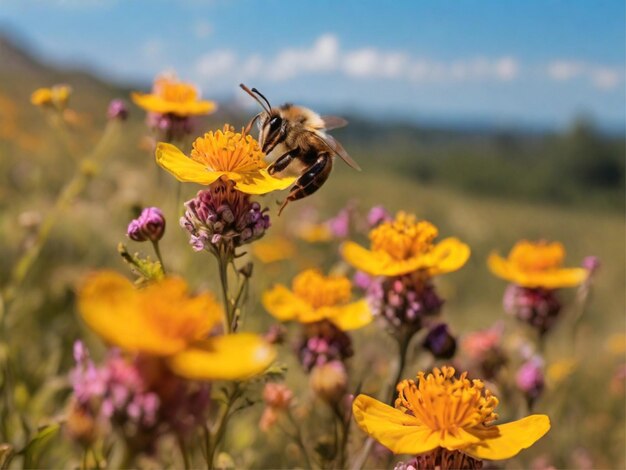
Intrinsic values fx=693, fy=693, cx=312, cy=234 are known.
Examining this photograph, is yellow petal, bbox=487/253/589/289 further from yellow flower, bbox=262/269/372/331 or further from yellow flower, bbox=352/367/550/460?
yellow flower, bbox=352/367/550/460

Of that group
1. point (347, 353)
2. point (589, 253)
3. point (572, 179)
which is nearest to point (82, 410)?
point (347, 353)

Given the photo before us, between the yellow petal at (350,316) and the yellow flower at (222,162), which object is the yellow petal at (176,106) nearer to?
the yellow flower at (222,162)

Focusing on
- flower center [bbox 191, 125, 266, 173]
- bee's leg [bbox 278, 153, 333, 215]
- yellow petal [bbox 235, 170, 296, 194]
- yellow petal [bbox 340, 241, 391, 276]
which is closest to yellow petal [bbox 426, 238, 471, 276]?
yellow petal [bbox 340, 241, 391, 276]

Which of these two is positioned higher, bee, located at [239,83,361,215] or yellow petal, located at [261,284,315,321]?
bee, located at [239,83,361,215]

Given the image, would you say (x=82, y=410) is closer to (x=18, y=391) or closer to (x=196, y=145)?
(x=196, y=145)

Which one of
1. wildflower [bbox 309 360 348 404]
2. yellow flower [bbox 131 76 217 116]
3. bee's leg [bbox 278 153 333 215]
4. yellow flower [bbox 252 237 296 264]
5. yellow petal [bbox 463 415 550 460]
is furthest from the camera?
yellow flower [bbox 252 237 296 264]

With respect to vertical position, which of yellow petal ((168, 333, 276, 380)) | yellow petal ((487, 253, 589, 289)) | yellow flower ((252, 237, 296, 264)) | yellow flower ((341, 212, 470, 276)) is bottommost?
yellow flower ((252, 237, 296, 264))

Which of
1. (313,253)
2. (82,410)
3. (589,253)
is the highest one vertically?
(82,410)

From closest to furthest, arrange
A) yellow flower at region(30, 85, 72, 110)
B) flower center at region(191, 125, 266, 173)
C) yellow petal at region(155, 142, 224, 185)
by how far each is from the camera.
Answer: yellow petal at region(155, 142, 224, 185), flower center at region(191, 125, 266, 173), yellow flower at region(30, 85, 72, 110)
